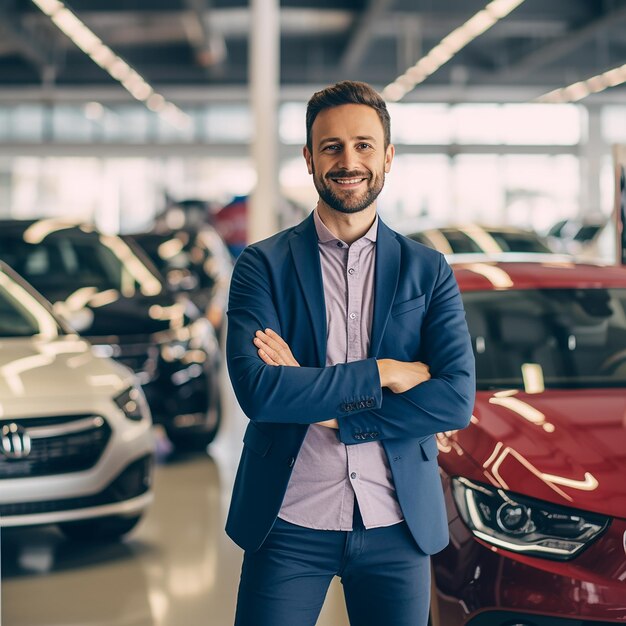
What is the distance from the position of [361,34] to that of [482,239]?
10.8 meters

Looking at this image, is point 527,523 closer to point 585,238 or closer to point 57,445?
point 57,445

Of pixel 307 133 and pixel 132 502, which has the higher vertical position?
pixel 307 133

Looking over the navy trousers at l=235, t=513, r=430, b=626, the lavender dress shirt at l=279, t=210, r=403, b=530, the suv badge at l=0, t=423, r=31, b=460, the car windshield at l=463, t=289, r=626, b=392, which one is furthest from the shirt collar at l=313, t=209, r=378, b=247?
the suv badge at l=0, t=423, r=31, b=460

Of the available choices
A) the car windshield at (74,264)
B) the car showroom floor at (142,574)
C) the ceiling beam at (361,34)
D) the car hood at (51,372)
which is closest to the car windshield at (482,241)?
the car windshield at (74,264)

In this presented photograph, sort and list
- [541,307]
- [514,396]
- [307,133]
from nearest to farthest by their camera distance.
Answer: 1. [307,133]
2. [514,396]
3. [541,307]

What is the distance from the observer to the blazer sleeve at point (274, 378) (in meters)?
2.07

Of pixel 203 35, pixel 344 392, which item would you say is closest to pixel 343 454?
pixel 344 392

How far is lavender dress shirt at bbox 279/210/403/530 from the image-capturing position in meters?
2.05

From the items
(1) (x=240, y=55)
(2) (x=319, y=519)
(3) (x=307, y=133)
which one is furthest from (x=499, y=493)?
(1) (x=240, y=55)

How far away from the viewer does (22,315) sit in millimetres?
5527

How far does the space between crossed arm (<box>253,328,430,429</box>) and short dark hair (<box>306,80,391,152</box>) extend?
381mm

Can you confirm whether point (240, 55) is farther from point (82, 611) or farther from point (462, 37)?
point (82, 611)

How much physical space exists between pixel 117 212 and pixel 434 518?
27.4 m

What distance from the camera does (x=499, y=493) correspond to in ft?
9.31
